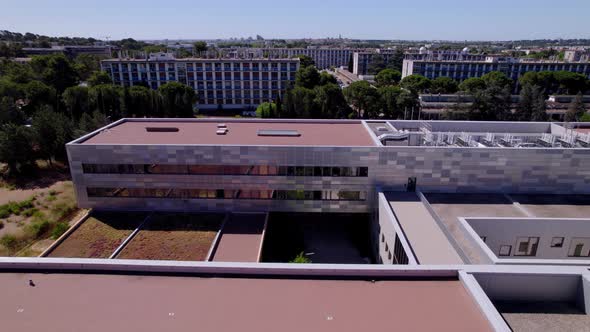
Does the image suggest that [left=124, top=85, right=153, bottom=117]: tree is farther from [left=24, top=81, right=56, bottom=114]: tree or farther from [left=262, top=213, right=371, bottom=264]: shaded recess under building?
[left=262, top=213, right=371, bottom=264]: shaded recess under building

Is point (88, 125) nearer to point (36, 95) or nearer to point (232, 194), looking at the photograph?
point (36, 95)

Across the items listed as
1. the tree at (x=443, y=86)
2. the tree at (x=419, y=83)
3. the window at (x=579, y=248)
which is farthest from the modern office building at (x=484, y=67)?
the window at (x=579, y=248)

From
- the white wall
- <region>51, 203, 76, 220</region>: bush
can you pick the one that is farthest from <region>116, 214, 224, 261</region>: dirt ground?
the white wall

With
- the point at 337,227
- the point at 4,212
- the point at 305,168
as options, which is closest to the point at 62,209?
the point at 4,212

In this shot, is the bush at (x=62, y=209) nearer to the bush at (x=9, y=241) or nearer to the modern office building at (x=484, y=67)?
the bush at (x=9, y=241)

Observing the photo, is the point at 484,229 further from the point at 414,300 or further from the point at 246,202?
the point at 246,202
